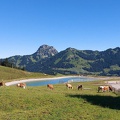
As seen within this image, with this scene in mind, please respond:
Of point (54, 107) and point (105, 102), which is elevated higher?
point (105, 102)

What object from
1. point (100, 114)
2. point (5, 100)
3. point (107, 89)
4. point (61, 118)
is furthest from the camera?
point (107, 89)

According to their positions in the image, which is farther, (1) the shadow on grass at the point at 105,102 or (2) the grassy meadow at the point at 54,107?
(1) the shadow on grass at the point at 105,102

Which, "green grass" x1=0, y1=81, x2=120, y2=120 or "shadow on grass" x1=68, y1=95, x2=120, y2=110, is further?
→ "shadow on grass" x1=68, y1=95, x2=120, y2=110

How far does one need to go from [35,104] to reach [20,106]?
1893 mm

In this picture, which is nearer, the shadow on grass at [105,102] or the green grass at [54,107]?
the green grass at [54,107]

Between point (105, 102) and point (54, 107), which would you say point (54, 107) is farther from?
point (105, 102)

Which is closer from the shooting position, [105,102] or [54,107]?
[54,107]

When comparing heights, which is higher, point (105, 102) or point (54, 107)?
point (105, 102)

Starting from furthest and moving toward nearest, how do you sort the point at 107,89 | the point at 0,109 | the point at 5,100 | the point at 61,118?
the point at 107,89 → the point at 5,100 → the point at 0,109 → the point at 61,118

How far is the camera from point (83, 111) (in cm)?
2855

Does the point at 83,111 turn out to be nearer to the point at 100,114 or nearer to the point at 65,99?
the point at 100,114

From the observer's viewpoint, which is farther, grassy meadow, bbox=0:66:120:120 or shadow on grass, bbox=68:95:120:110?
shadow on grass, bbox=68:95:120:110

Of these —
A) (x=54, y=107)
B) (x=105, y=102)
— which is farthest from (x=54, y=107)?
(x=105, y=102)

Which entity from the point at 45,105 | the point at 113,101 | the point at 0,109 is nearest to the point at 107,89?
the point at 113,101
